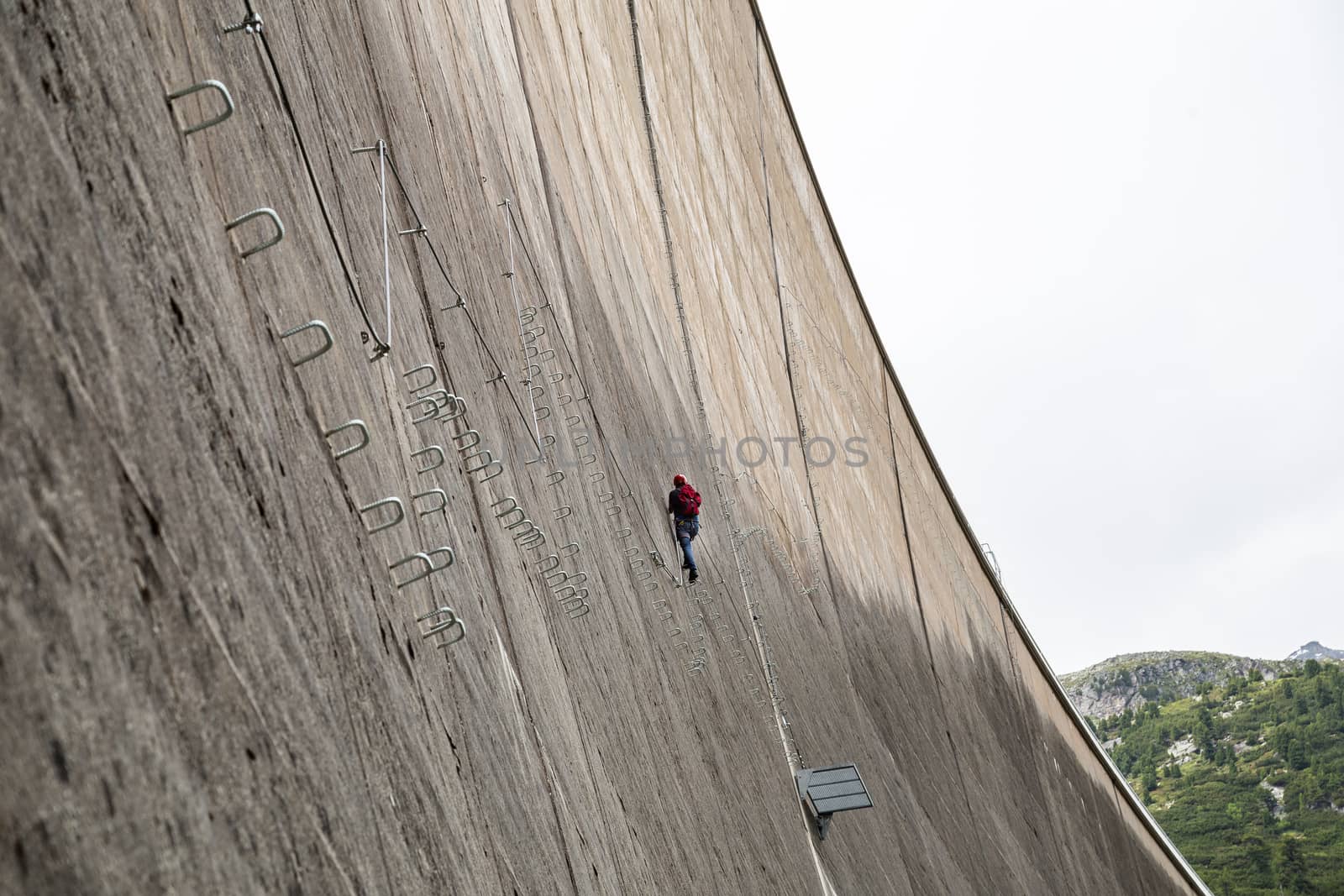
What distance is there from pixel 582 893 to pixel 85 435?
114 inches

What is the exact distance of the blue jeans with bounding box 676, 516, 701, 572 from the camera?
852 cm

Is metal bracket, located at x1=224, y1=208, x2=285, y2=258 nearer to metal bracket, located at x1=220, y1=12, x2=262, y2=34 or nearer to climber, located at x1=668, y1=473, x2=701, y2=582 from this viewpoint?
metal bracket, located at x1=220, y1=12, x2=262, y2=34

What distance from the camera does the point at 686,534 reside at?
28.1 ft

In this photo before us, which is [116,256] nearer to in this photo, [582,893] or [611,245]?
[582,893]

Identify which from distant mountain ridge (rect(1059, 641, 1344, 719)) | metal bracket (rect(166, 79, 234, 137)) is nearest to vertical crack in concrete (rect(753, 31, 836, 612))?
metal bracket (rect(166, 79, 234, 137))

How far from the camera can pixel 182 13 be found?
2.77 metres

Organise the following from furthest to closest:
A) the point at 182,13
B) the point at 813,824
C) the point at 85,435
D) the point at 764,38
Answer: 1. the point at 764,38
2. the point at 813,824
3. the point at 182,13
4. the point at 85,435

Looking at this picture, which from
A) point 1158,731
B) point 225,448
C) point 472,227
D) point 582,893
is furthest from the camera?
point 1158,731

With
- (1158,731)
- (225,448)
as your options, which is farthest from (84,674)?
(1158,731)

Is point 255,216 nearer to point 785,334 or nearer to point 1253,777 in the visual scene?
point 785,334

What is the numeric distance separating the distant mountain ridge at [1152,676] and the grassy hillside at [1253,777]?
12.5 ft

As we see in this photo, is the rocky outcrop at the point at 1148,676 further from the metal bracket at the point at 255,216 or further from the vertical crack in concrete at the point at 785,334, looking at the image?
the metal bracket at the point at 255,216

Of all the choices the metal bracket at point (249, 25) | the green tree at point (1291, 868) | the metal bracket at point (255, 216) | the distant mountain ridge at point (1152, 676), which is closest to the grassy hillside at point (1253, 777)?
the green tree at point (1291, 868)

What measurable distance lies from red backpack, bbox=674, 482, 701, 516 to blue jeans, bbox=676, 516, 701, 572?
5 centimetres
